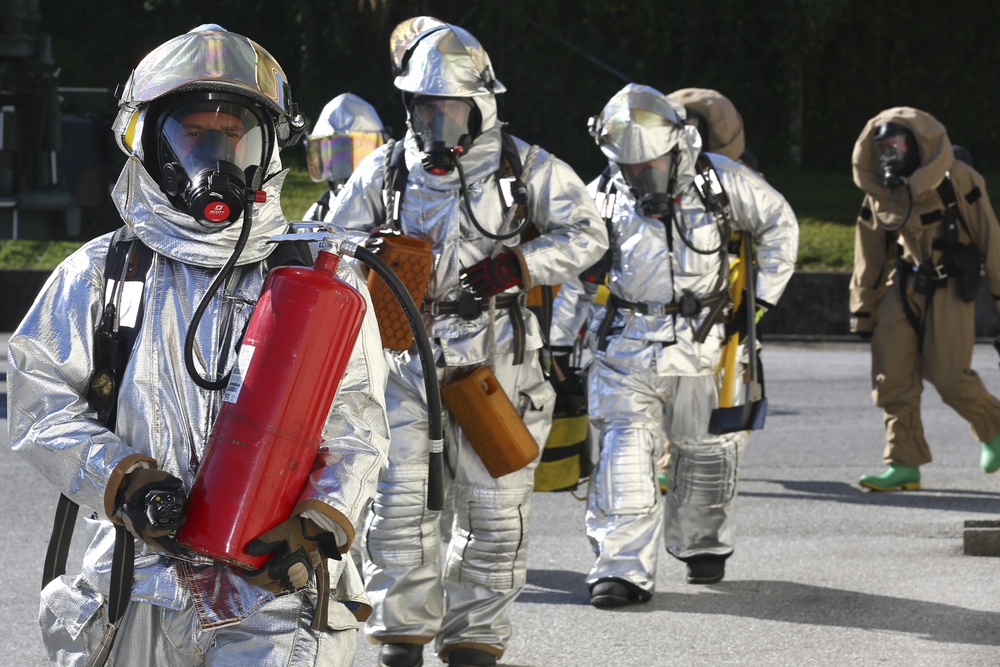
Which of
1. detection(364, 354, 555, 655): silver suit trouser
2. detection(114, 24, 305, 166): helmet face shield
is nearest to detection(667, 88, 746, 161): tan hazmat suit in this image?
detection(364, 354, 555, 655): silver suit trouser

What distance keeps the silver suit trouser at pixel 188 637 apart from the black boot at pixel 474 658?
2042 mm

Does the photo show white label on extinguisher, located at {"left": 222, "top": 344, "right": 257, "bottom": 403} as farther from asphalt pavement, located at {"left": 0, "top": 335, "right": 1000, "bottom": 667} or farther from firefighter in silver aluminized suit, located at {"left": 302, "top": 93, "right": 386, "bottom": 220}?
firefighter in silver aluminized suit, located at {"left": 302, "top": 93, "right": 386, "bottom": 220}

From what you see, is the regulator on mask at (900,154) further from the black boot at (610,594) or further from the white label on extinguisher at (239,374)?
the white label on extinguisher at (239,374)

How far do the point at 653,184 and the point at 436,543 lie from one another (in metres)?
1.78

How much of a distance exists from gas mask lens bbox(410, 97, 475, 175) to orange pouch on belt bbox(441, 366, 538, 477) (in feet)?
2.27

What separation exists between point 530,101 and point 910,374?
42.5 feet

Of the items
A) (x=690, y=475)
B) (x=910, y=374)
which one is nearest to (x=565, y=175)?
(x=690, y=475)

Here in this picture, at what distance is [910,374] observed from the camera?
8.02 metres

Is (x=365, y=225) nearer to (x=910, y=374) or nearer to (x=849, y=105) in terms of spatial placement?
(x=910, y=374)

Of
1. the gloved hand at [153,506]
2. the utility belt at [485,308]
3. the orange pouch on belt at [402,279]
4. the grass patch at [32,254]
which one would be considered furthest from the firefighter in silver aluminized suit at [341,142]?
the grass patch at [32,254]

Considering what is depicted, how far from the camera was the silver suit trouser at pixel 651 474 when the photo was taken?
5879mm

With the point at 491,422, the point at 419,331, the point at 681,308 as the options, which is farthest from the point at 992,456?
the point at 419,331

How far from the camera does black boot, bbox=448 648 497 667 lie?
4.95m

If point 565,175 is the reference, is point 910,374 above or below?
below
